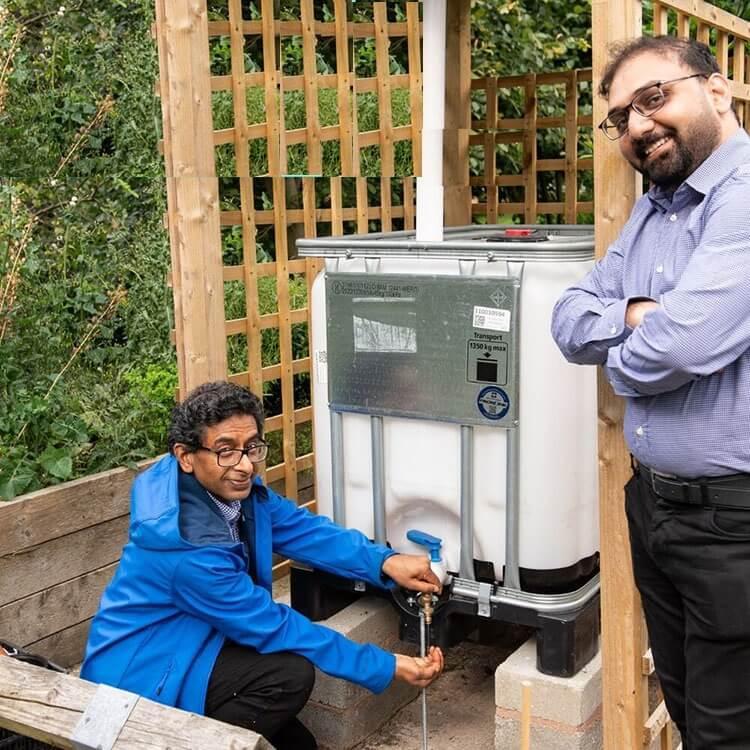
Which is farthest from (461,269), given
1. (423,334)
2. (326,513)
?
(326,513)

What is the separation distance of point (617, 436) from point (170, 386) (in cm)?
192

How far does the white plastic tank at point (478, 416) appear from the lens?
8.46 feet

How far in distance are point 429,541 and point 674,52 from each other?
1433 mm

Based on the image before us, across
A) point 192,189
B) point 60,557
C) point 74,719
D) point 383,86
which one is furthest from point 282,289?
point 74,719

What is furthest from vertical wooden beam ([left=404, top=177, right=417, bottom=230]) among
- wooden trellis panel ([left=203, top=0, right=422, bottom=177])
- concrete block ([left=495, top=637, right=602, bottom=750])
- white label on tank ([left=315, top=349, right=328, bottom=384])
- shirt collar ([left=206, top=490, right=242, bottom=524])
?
concrete block ([left=495, top=637, right=602, bottom=750])

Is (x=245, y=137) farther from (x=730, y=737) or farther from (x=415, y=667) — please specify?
(x=730, y=737)

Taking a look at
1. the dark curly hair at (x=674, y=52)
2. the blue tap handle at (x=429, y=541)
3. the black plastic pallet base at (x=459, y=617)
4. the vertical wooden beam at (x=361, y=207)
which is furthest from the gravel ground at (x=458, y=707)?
the dark curly hair at (x=674, y=52)

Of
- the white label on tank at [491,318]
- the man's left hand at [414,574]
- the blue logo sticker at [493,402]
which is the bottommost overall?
the man's left hand at [414,574]

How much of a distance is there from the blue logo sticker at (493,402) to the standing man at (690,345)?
522 millimetres

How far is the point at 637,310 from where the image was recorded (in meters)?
1.96

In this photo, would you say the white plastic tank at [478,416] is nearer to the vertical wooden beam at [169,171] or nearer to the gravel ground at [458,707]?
the vertical wooden beam at [169,171]

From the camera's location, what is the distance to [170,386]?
3732 millimetres

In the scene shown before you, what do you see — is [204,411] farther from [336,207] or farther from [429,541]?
[336,207]

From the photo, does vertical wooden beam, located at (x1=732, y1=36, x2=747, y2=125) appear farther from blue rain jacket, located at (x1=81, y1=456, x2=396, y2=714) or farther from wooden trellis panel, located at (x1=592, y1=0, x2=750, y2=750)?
blue rain jacket, located at (x1=81, y1=456, x2=396, y2=714)
